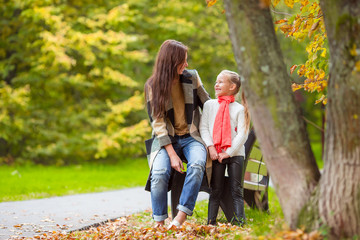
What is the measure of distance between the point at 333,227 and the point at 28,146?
1339 cm

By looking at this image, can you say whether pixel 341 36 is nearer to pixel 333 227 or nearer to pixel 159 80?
pixel 333 227

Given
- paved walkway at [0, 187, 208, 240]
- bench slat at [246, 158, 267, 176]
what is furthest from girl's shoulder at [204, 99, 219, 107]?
paved walkway at [0, 187, 208, 240]

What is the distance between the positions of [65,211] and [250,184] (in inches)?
98.2

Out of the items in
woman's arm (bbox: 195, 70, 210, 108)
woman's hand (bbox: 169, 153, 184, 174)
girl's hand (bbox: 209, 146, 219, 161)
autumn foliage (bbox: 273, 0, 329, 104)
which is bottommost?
woman's hand (bbox: 169, 153, 184, 174)

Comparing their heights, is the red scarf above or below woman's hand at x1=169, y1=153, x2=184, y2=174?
above

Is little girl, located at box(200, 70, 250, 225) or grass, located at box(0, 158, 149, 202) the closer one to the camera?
little girl, located at box(200, 70, 250, 225)

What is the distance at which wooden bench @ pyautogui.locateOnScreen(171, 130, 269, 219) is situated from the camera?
4762mm

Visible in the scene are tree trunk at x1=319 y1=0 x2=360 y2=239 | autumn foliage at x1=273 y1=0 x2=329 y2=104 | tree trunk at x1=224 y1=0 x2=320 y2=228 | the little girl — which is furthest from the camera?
the little girl

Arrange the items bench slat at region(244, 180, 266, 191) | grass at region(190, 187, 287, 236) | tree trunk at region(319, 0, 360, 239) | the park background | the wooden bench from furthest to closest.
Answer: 1. the park background
2. bench slat at region(244, 180, 266, 191)
3. the wooden bench
4. grass at region(190, 187, 287, 236)
5. tree trunk at region(319, 0, 360, 239)

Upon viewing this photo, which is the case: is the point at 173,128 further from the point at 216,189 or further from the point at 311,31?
the point at 311,31

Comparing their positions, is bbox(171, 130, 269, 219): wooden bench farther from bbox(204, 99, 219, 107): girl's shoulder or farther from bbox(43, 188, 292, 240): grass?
bbox(204, 99, 219, 107): girl's shoulder

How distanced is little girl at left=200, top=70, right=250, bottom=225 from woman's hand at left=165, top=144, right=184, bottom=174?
332mm

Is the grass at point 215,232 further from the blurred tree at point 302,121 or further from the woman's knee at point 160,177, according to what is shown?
the woman's knee at point 160,177

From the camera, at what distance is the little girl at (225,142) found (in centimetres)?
464
